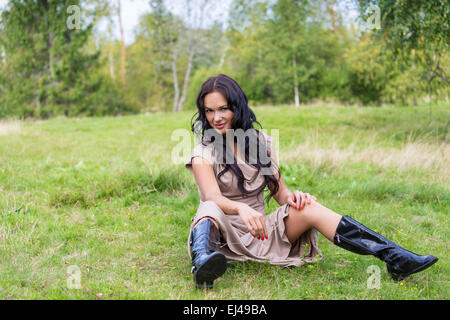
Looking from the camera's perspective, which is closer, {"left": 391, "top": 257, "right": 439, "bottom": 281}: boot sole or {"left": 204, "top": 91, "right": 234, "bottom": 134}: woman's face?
{"left": 391, "top": 257, "right": 439, "bottom": 281}: boot sole

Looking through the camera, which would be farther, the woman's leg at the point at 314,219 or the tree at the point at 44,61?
the tree at the point at 44,61

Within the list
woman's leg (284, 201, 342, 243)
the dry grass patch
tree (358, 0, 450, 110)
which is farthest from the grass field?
tree (358, 0, 450, 110)

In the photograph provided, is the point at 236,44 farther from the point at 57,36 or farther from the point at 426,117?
the point at 426,117

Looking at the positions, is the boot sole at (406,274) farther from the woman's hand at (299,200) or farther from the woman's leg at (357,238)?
the woman's hand at (299,200)

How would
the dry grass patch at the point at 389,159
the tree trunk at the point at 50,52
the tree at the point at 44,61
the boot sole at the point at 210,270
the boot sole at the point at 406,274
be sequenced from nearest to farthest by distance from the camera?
the boot sole at the point at 210,270, the boot sole at the point at 406,274, the dry grass patch at the point at 389,159, the tree at the point at 44,61, the tree trunk at the point at 50,52

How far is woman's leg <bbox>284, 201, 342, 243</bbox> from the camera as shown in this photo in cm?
278

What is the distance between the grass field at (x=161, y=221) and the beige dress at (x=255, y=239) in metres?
0.09

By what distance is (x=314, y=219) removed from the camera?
282cm

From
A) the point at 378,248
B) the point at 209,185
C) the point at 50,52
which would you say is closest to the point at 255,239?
the point at 209,185

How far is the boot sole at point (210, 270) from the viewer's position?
7.43ft

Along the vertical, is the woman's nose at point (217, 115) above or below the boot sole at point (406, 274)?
above

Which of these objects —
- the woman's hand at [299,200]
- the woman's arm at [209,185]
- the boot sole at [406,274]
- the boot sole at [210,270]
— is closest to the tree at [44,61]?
the woman's arm at [209,185]

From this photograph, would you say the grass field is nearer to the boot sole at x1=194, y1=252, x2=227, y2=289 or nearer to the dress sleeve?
the boot sole at x1=194, y1=252, x2=227, y2=289

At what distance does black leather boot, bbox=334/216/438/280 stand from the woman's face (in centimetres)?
107
